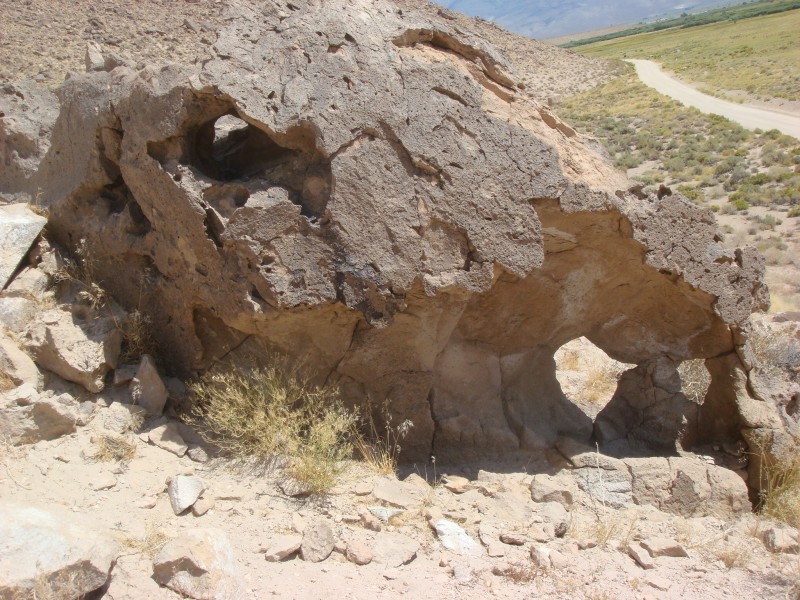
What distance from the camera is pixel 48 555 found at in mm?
2928

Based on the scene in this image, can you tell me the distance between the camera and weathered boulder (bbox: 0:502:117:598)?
2.83 m

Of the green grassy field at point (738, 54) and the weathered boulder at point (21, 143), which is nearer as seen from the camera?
the weathered boulder at point (21, 143)

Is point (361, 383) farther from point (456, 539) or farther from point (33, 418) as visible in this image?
point (33, 418)

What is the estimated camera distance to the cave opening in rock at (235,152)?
4.56 metres

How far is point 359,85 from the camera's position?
13.7 feet

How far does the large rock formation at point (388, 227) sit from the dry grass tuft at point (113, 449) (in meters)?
0.72

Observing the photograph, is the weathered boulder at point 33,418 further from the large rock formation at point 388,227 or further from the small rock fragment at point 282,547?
the small rock fragment at point 282,547

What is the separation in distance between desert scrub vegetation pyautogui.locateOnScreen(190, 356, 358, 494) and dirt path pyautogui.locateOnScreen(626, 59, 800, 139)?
961 inches

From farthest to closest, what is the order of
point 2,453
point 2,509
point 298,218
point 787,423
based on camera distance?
point 787,423
point 298,218
point 2,453
point 2,509

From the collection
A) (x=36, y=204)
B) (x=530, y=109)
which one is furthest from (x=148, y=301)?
(x=530, y=109)

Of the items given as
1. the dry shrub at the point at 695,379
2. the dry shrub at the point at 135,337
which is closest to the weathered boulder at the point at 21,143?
the dry shrub at the point at 135,337

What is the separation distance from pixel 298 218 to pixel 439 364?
56.4 inches

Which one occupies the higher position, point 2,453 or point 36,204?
point 36,204

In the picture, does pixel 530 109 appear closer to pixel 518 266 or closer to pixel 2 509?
pixel 518 266
